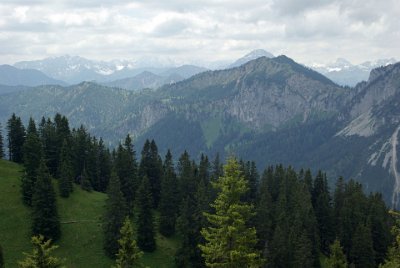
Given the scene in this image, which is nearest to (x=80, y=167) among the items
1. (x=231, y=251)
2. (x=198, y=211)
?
(x=198, y=211)

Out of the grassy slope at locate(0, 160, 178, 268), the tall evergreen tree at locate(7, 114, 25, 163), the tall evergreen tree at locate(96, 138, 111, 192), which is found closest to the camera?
the grassy slope at locate(0, 160, 178, 268)

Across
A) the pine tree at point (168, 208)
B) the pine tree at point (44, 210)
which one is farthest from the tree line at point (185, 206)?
the pine tree at point (44, 210)

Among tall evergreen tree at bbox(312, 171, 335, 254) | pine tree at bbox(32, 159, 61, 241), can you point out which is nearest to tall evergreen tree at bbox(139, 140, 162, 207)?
pine tree at bbox(32, 159, 61, 241)

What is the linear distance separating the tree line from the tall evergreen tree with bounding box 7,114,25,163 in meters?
0.25

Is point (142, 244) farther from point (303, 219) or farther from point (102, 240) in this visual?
point (303, 219)

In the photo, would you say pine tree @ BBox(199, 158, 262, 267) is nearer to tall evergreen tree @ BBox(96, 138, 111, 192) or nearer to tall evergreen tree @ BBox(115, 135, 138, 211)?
tall evergreen tree @ BBox(115, 135, 138, 211)

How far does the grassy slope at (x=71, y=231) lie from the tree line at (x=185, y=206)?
2.12m

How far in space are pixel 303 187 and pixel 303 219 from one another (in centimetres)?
1495

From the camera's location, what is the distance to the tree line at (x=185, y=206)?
76250 millimetres

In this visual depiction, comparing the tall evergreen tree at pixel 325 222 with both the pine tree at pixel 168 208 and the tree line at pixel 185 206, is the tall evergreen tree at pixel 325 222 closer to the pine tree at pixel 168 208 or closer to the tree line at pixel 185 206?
the tree line at pixel 185 206

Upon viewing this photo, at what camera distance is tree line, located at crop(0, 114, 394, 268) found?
250ft

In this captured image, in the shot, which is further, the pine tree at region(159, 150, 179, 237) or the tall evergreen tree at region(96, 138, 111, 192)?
the tall evergreen tree at region(96, 138, 111, 192)

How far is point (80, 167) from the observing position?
106 m

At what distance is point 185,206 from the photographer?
271ft
